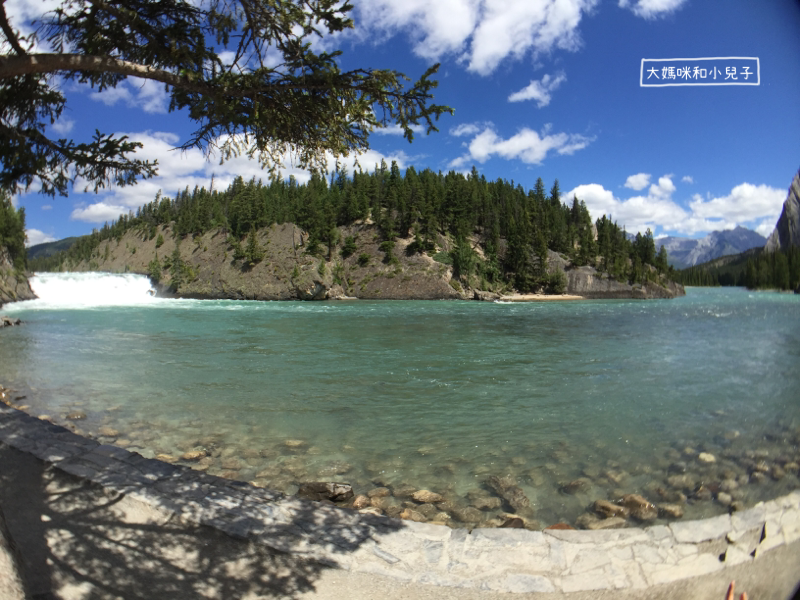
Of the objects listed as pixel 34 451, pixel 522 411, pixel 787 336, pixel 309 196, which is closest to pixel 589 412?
pixel 522 411

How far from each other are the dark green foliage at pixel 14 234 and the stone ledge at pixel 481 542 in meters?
53.4

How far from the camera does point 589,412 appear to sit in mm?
9828

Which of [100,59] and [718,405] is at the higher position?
[100,59]

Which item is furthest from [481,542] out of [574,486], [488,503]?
[574,486]

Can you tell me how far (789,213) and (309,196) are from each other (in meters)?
86.6

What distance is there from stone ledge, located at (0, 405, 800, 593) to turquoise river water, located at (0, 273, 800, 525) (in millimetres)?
2004

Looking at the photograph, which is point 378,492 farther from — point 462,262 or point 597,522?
point 462,262

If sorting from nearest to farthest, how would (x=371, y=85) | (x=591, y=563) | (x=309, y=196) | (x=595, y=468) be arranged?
(x=591, y=563) → (x=371, y=85) → (x=595, y=468) → (x=309, y=196)

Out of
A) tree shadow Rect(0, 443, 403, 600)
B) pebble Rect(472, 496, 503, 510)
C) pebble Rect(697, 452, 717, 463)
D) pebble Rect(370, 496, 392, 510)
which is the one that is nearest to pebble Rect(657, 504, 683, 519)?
pebble Rect(472, 496, 503, 510)

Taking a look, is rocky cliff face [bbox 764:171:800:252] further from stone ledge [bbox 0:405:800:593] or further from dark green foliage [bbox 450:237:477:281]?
dark green foliage [bbox 450:237:477:281]

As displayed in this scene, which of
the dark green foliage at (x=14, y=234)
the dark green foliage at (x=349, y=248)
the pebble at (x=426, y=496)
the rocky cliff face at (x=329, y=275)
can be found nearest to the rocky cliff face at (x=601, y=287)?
the rocky cliff face at (x=329, y=275)

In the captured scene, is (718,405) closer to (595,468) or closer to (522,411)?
(522,411)

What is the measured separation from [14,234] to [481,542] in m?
58.8

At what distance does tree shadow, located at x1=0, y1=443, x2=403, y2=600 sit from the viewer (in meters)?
2.94
